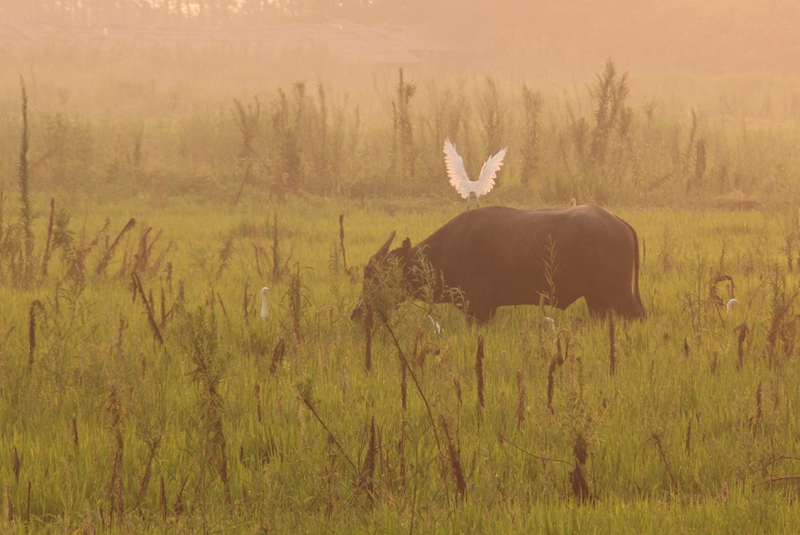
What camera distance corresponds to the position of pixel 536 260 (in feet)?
17.7

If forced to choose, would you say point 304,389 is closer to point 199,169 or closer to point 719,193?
point 719,193

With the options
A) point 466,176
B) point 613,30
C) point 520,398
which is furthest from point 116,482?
point 613,30

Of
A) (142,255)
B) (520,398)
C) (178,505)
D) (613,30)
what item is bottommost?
(178,505)

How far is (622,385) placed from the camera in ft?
13.1

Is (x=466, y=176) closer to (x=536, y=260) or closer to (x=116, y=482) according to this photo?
(x=536, y=260)

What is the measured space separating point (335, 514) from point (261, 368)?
1.93m

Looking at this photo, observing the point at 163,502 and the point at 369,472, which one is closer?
the point at 163,502

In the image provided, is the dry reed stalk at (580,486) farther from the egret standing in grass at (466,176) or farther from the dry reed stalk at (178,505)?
the egret standing in grass at (466,176)

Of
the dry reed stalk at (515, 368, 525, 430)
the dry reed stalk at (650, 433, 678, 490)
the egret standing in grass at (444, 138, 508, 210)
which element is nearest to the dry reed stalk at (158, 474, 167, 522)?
the dry reed stalk at (515, 368, 525, 430)

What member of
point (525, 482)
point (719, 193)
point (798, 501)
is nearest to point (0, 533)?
point (525, 482)

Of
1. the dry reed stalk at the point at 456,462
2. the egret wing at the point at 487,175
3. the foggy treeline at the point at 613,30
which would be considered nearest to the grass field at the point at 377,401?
the dry reed stalk at the point at 456,462

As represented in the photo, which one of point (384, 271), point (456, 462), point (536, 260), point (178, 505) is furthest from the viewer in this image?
point (536, 260)

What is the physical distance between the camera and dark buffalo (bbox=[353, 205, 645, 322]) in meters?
5.31

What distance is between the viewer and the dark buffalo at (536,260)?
5312 millimetres
